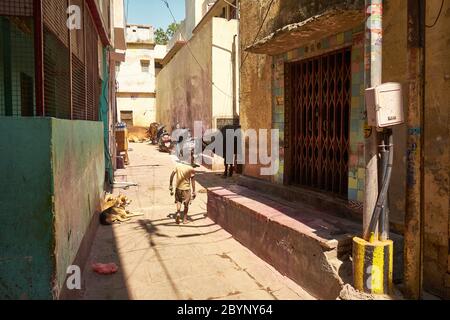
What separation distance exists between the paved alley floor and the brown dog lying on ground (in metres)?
0.25

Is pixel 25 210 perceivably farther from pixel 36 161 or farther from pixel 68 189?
pixel 68 189

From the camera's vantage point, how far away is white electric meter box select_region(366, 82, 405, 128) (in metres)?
3.44

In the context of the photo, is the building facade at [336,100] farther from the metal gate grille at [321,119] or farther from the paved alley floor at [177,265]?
the paved alley floor at [177,265]

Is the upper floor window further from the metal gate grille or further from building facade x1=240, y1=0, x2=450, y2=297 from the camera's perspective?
the metal gate grille

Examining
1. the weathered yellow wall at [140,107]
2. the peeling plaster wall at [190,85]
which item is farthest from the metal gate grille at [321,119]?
the weathered yellow wall at [140,107]

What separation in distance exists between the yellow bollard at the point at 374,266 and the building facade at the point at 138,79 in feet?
100.0

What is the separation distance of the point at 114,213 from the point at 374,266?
19.0 feet

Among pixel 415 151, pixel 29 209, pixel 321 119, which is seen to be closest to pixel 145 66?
pixel 321 119

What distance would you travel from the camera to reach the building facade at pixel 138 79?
106 feet

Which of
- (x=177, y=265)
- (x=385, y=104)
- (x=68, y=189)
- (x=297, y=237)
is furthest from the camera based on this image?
(x=177, y=265)

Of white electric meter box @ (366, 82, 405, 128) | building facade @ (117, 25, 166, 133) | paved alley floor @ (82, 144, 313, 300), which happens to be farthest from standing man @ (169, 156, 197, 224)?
building facade @ (117, 25, 166, 133)

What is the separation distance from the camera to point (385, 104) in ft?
11.3
